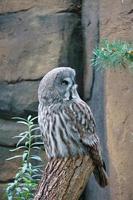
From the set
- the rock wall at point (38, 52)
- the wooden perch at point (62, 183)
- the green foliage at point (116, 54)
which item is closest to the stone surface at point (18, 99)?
the rock wall at point (38, 52)

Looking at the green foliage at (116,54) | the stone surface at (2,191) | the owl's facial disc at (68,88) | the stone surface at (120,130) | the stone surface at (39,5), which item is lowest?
the stone surface at (2,191)

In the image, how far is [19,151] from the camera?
346cm

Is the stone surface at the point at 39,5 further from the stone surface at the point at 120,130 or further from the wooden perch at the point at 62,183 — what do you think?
the wooden perch at the point at 62,183

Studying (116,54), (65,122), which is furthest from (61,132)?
(116,54)

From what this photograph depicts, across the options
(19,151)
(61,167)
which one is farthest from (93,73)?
(61,167)

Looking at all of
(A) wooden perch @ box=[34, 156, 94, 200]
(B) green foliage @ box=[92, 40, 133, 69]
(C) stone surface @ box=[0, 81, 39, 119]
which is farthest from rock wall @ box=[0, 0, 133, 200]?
(B) green foliage @ box=[92, 40, 133, 69]

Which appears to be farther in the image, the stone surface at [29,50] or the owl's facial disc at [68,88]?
the stone surface at [29,50]

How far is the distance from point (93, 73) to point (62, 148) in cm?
109

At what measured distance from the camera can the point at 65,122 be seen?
2236 mm

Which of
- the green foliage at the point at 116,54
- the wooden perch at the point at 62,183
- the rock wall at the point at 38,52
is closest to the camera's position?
the green foliage at the point at 116,54

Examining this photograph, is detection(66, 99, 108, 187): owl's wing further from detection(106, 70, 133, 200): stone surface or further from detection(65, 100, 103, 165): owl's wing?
detection(106, 70, 133, 200): stone surface

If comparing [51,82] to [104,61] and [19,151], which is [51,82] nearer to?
[104,61]

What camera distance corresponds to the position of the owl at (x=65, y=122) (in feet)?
7.31

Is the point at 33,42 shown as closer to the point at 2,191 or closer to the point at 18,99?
the point at 18,99
